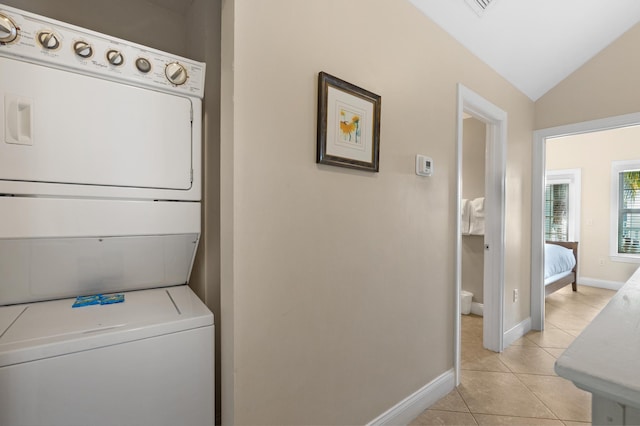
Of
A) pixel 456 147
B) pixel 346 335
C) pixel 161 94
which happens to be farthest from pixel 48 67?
pixel 456 147

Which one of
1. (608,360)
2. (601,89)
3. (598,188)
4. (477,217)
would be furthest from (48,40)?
(598,188)

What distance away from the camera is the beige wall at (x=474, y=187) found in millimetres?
3602

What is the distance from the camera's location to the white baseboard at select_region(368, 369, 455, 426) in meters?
1.66

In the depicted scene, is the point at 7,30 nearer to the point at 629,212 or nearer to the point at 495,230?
the point at 495,230

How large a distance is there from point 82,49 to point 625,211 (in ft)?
22.5

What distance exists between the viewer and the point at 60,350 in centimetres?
87

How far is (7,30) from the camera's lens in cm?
94

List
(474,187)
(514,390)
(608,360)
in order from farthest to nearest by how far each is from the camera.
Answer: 1. (474,187)
2. (514,390)
3. (608,360)

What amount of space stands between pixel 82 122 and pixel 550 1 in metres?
2.77

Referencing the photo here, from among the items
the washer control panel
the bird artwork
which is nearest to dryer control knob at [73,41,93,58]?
the washer control panel

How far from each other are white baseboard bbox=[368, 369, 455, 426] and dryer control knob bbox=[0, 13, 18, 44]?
208 centimetres

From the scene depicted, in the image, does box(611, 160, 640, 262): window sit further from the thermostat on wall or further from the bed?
the thermostat on wall

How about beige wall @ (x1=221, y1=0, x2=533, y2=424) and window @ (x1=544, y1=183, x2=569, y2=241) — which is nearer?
beige wall @ (x1=221, y1=0, x2=533, y2=424)

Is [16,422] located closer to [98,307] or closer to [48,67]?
[98,307]
